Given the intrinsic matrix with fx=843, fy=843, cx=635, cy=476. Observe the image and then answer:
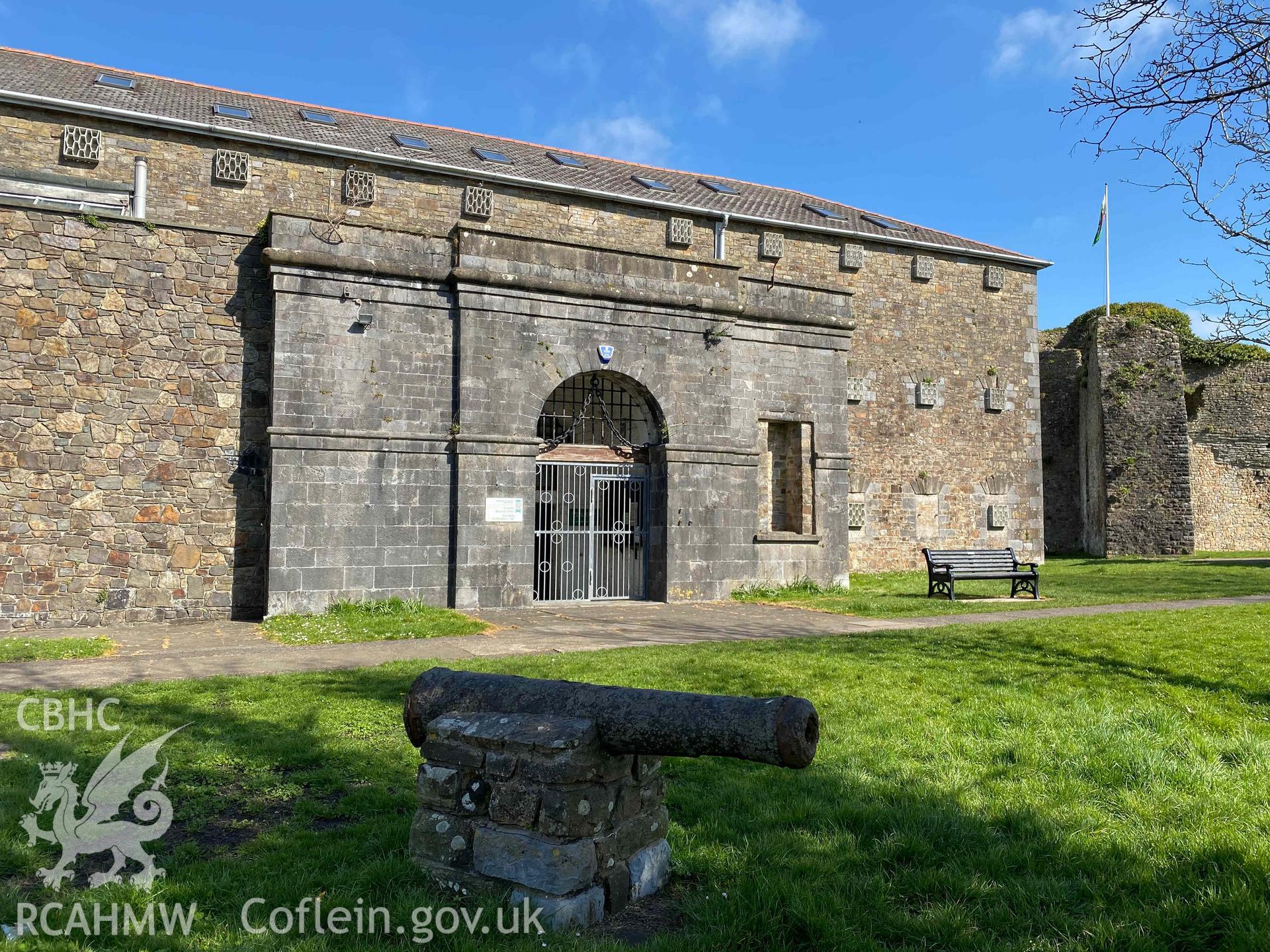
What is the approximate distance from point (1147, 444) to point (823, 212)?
12.5 metres

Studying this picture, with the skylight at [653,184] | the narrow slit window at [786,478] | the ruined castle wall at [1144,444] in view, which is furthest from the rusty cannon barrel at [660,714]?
the ruined castle wall at [1144,444]

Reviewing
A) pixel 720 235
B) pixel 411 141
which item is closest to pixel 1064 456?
pixel 720 235

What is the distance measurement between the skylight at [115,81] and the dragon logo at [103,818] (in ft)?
53.8

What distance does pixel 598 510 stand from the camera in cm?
1366

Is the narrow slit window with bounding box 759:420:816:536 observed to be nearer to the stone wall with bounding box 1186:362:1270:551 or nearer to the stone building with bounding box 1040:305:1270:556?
the stone building with bounding box 1040:305:1270:556

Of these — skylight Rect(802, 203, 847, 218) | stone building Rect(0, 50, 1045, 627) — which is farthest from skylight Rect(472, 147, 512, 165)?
skylight Rect(802, 203, 847, 218)

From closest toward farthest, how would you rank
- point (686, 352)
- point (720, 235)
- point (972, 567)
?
point (686, 352), point (972, 567), point (720, 235)

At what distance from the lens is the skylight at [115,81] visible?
643 inches

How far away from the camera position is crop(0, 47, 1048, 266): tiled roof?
49.7ft

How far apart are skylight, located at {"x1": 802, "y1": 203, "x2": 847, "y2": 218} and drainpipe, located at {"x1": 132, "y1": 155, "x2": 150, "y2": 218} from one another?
14.8m

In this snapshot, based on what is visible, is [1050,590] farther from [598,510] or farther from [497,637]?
[497,637]

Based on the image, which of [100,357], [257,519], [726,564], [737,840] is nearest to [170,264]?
[100,357]

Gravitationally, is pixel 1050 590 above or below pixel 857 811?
above

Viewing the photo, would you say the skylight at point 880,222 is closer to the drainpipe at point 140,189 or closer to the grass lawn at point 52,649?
the drainpipe at point 140,189
